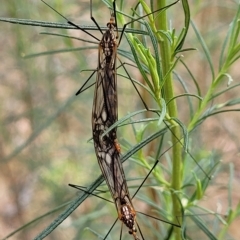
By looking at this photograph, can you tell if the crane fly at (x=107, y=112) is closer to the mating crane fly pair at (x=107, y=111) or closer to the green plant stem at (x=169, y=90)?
the mating crane fly pair at (x=107, y=111)

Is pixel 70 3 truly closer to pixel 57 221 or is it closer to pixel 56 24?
pixel 56 24

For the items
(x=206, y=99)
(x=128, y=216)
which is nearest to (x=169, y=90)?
(x=206, y=99)

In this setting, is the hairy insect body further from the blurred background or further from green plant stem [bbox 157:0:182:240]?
the blurred background

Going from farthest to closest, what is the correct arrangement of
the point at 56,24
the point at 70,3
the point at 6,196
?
the point at 6,196 < the point at 70,3 < the point at 56,24

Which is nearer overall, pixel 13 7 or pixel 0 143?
pixel 13 7

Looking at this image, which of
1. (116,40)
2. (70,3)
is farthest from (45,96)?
(116,40)

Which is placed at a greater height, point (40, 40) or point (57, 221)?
point (40, 40)

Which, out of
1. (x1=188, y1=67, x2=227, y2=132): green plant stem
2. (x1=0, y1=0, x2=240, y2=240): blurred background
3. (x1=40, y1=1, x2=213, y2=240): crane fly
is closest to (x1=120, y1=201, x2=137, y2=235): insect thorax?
(x1=40, y1=1, x2=213, y2=240): crane fly

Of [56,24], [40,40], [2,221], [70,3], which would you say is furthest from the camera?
[2,221]

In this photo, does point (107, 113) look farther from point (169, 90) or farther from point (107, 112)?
point (169, 90)
